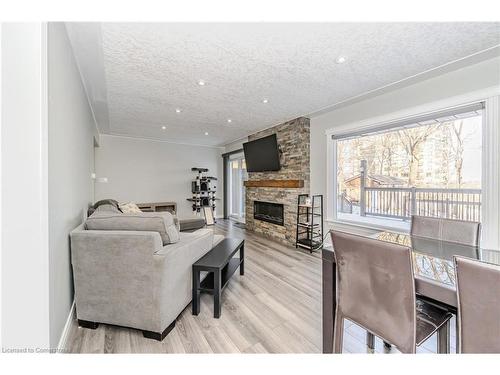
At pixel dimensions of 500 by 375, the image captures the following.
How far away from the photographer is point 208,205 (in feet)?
23.2

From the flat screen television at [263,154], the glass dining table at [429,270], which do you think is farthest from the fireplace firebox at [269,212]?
the glass dining table at [429,270]

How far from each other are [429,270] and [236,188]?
632cm

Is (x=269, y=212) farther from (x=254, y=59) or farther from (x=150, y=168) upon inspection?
(x=150, y=168)

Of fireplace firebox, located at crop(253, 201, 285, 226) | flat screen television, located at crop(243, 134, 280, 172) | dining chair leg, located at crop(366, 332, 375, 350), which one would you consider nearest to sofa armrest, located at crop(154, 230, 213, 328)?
dining chair leg, located at crop(366, 332, 375, 350)

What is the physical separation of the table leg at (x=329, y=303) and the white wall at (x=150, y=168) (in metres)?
6.03

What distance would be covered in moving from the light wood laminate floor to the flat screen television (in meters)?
2.67

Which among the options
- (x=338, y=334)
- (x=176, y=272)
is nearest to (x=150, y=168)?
(x=176, y=272)

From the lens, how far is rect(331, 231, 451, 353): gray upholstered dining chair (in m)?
1.04

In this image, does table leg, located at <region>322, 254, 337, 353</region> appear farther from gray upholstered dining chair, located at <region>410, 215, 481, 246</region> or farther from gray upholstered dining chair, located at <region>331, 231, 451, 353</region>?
gray upholstered dining chair, located at <region>410, 215, 481, 246</region>

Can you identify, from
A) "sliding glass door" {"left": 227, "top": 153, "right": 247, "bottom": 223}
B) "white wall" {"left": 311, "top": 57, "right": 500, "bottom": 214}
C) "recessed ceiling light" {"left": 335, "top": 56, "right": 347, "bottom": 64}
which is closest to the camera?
"recessed ceiling light" {"left": 335, "top": 56, "right": 347, "bottom": 64}

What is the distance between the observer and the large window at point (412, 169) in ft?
8.34
